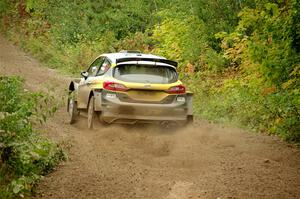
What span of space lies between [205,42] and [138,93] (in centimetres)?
788

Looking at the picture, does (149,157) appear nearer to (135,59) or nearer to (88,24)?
(135,59)

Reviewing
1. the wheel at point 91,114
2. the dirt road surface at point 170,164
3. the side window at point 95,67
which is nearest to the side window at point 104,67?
the side window at point 95,67

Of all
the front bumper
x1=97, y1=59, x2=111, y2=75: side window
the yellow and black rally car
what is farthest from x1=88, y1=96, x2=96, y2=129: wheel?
x1=97, y1=59, x2=111, y2=75: side window

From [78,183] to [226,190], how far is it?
6.54ft

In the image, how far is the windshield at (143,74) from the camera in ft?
36.5

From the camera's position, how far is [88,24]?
29.1 metres

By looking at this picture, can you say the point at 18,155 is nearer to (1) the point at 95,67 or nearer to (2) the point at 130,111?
(2) the point at 130,111

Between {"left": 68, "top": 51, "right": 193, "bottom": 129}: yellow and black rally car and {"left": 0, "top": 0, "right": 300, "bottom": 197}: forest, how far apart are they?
1897 mm

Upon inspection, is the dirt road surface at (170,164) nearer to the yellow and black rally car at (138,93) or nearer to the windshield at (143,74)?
the yellow and black rally car at (138,93)

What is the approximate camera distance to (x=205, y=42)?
18.4 m

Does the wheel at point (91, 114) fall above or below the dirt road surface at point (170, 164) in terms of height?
above

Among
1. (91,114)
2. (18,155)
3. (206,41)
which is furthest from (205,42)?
(18,155)

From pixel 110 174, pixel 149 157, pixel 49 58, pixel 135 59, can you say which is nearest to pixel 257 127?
pixel 135 59

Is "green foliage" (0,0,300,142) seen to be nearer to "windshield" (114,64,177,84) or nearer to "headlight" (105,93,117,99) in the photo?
Result: "windshield" (114,64,177,84)
